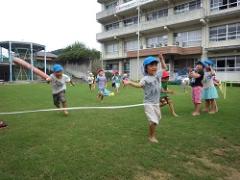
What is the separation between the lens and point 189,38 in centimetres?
3309

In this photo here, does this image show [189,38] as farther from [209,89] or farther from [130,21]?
[209,89]

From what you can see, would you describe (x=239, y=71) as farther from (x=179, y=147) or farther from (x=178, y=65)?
(x=179, y=147)

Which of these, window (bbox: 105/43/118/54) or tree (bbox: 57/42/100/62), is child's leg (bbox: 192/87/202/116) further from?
tree (bbox: 57/42/100/62)

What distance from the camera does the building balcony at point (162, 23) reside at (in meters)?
30.9

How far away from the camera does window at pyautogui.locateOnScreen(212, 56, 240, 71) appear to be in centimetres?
2847

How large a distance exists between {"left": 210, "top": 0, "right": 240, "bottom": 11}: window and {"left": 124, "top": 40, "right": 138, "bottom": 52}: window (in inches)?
515

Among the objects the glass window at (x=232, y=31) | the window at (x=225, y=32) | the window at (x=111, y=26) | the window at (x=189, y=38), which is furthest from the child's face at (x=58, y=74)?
the window at (x=111, y=26)

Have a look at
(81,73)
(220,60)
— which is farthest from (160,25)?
(81,73)

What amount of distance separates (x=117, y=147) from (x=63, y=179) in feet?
5.17

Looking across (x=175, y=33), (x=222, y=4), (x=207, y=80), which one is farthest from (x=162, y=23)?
(x=207, y=80)

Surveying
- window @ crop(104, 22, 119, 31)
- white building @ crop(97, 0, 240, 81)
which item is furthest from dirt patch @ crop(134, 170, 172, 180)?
window @ crop(104, 22, 119, 31)

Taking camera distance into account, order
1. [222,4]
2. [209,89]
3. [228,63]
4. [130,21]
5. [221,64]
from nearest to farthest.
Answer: [209,89], [228,63], [222,4], [221,64], [130,21]

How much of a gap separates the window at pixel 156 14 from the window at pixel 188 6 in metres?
1.92

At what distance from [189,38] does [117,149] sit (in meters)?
30.4
